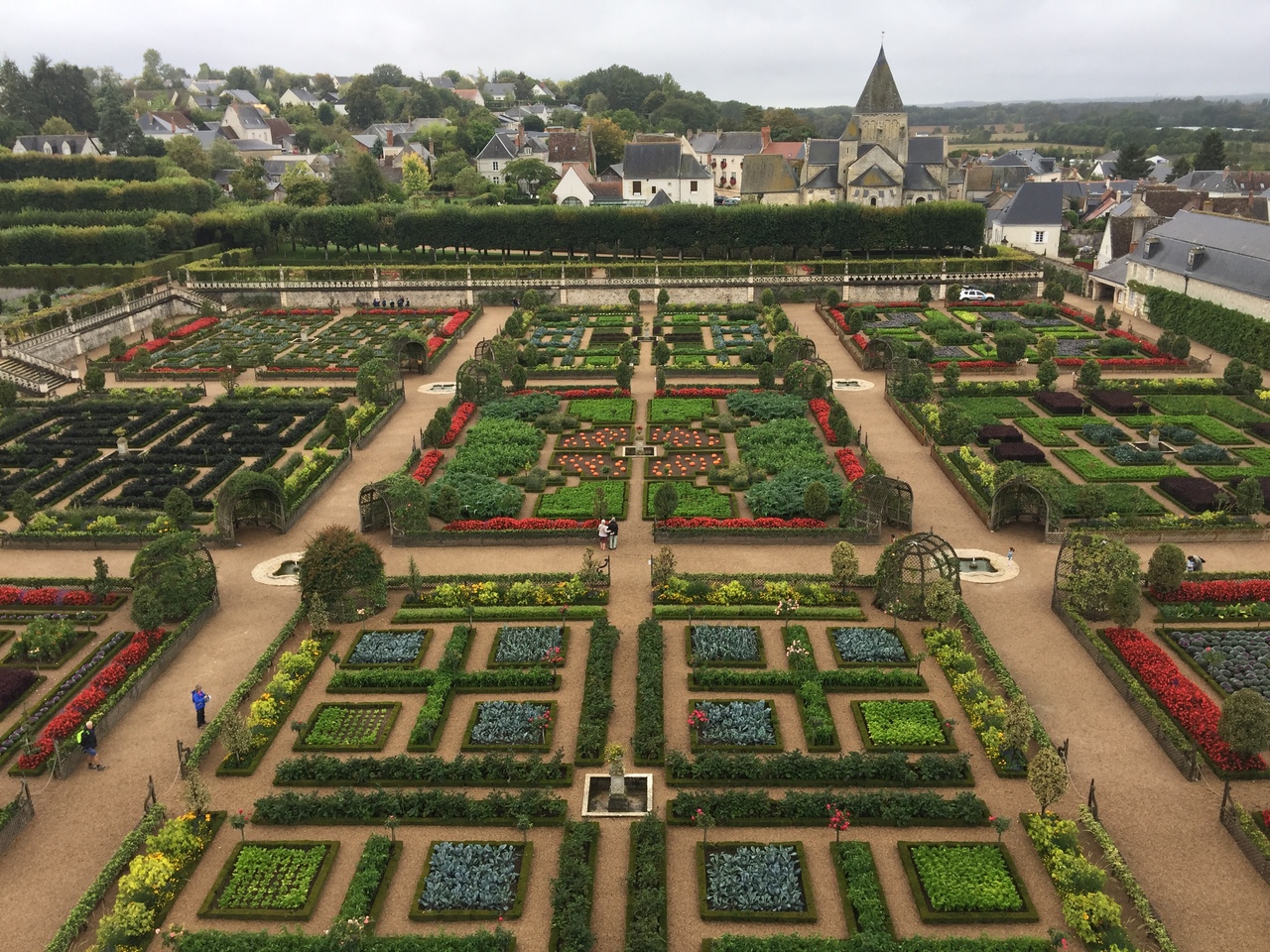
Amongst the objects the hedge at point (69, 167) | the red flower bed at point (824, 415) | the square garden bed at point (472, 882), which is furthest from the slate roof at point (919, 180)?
the square garden bed at point (472, 882)

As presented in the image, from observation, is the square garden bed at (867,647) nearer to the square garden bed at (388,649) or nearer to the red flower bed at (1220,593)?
the red flower bed at (1220,593)

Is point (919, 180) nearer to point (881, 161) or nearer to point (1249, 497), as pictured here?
point (881, 161)

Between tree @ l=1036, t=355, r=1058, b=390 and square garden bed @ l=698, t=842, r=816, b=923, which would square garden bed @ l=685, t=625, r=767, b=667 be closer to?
square garden bed @ l=698, t=842, r=816, b=923

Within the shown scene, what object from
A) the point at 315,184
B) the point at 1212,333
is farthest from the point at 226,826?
the point at 315,184

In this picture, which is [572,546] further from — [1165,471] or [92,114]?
[92,114]

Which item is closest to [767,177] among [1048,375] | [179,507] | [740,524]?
[1048,375]
